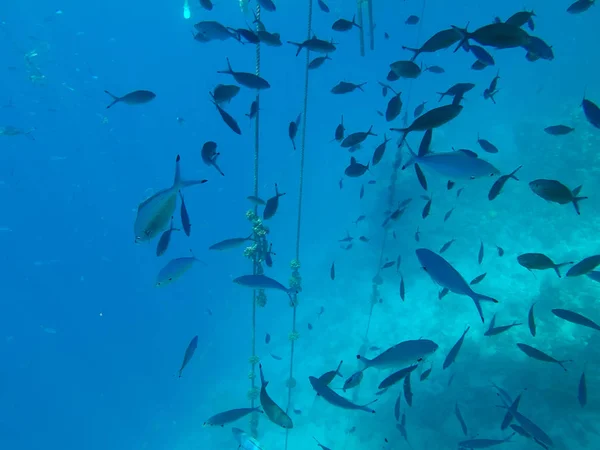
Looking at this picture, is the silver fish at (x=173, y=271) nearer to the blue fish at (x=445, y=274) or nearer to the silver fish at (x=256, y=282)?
the silver fish at (x=256, y=282)

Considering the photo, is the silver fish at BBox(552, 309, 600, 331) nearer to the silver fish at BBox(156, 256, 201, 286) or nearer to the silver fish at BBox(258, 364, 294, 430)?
the silver fish at BBox(258, 364, 294, 430)

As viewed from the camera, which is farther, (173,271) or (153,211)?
(173,271)

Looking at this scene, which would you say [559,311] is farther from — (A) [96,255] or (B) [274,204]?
(A) [96,255]

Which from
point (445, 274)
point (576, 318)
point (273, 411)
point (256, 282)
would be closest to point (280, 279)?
point (256, 282)

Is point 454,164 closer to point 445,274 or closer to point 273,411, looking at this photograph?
point 445,274

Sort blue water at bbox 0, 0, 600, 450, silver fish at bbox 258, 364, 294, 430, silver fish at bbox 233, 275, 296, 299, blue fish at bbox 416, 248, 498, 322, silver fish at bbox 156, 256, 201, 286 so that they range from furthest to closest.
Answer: blue water at bbox 0, 0, 600, 450 → silver fish at bbox 233, 275, 296, 299 → silver fish at bbox 156, 256, 201, 286 → silver fish at bbox 258, 364, 294, 430 → blue fish at bbox 416, 248, 498, 322

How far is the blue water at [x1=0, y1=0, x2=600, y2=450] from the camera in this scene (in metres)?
11.2

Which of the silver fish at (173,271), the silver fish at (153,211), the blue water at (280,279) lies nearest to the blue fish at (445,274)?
the silver fish at (153,211)

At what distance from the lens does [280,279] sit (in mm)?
29047

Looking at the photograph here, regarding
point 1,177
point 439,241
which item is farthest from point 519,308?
point 1,177

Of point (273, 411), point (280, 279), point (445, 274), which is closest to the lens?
point (445, 274)

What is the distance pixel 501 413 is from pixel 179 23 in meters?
113

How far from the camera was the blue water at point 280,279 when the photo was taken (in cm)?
1120

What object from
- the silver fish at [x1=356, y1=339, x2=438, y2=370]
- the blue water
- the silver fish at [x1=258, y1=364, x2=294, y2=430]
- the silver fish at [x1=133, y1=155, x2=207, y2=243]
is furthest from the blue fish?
the blue water
